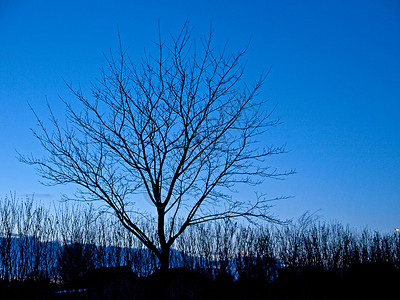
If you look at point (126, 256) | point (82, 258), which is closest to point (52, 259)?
point (82, 258)

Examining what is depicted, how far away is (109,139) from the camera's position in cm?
763

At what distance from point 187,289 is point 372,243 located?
769 centimetres

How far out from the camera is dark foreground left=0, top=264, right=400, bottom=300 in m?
6.74

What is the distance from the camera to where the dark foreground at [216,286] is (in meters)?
6.74

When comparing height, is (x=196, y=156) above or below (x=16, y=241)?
above

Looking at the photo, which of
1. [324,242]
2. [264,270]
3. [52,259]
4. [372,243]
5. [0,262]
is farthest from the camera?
[372,243]

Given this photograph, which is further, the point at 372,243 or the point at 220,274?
the point at 372,243

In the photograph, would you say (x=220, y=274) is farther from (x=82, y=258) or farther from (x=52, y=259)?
(x=52, y=259)

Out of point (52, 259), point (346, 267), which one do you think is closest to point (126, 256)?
point (52, 259)

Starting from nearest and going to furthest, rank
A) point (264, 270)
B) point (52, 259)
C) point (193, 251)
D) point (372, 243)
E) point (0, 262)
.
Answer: point (0, 262), point (52, 259), point (193, 251), point (264, 270), point (372, 243)

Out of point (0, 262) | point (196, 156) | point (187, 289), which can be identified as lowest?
point (187, 289)

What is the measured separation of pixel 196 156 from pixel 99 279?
3200 mm

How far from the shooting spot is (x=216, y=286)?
8875mm

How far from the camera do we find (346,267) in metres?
11.7
